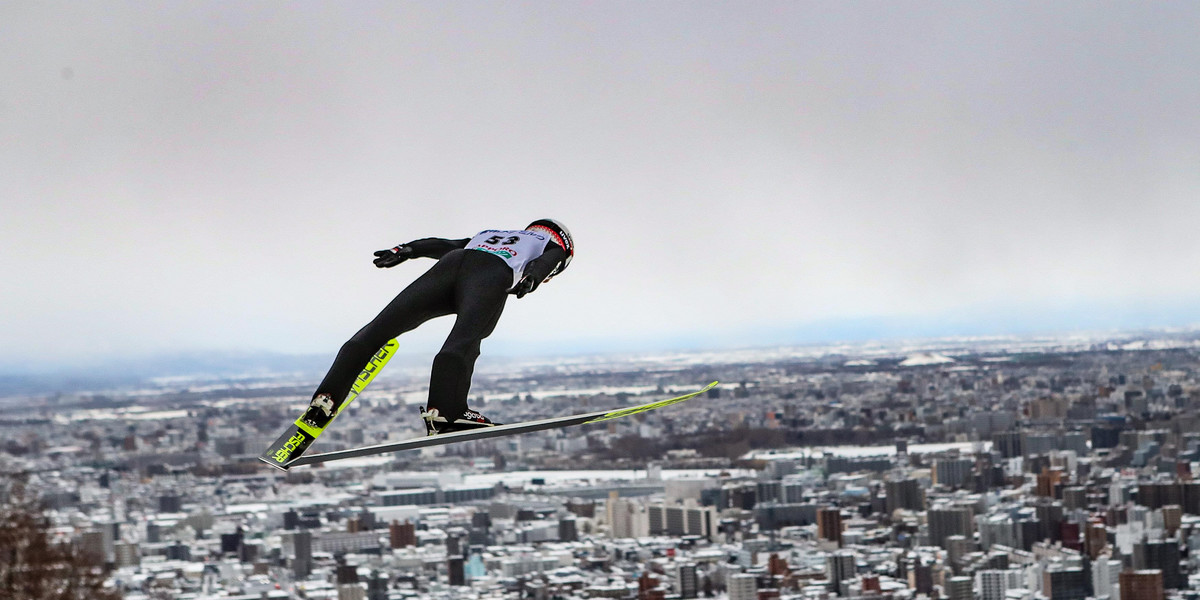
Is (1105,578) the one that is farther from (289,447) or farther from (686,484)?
(289,447)

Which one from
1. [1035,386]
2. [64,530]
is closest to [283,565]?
[64,530]

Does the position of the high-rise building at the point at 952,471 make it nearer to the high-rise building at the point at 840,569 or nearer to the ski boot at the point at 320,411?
the high-rise building at the point at 840,569

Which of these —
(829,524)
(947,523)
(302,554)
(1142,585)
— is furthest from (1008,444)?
(302,554)

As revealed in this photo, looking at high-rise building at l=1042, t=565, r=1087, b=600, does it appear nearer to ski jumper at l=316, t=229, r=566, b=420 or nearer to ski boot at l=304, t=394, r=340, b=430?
ski jumper at l=316, t=229, r=566, b=420

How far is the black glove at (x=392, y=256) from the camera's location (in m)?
6.14

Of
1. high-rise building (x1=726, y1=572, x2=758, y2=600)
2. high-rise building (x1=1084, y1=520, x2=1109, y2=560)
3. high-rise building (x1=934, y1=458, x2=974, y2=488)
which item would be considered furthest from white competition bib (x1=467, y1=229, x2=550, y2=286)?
high-rise building (x1=934, y1=458, x2=974, y2=488)

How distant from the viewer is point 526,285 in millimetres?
5746

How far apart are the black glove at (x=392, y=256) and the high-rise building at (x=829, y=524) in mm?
32172

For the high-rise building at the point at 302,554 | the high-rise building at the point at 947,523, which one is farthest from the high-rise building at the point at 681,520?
the high-rise building at the point at 302,554

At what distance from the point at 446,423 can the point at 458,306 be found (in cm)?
Result: 50

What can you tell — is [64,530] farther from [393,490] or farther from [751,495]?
[751,495]

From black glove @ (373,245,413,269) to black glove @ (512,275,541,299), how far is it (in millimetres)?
638

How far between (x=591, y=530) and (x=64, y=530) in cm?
1370

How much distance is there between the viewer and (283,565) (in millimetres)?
33406
